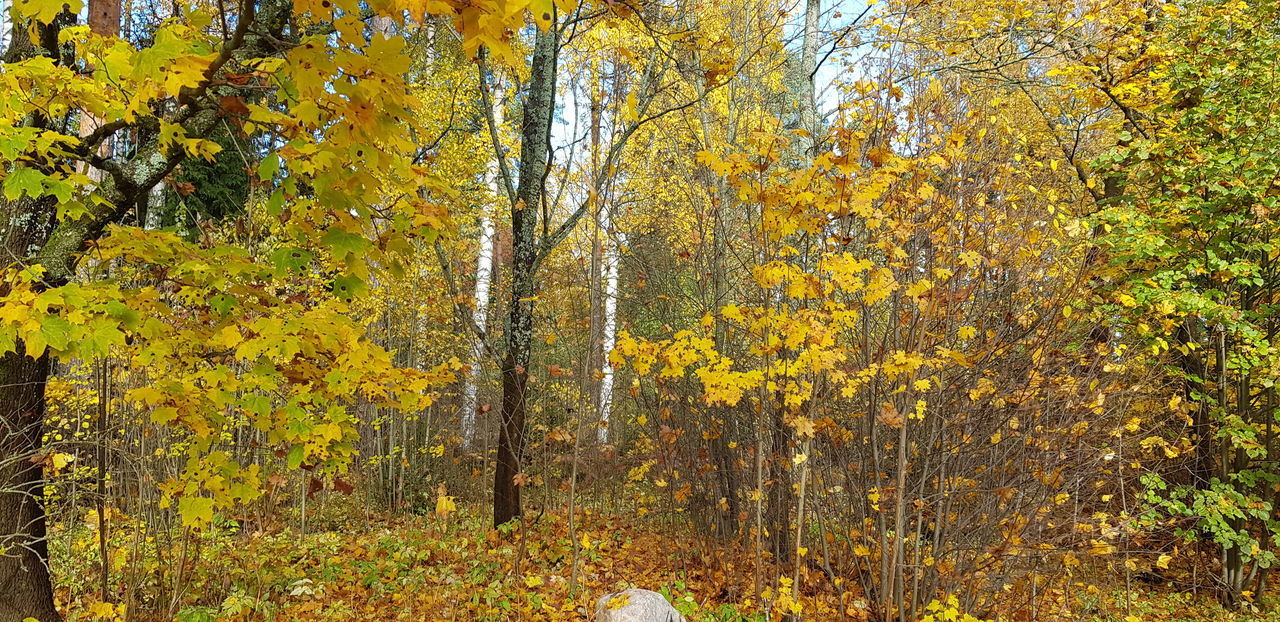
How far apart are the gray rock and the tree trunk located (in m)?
1.46

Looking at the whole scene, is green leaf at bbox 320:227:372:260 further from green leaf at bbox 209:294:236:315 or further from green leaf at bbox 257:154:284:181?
green leaf at bbox 209:294:236:315

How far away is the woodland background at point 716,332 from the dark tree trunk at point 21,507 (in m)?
0.02

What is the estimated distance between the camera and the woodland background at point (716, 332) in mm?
2641

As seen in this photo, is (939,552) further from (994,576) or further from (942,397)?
(942,397)

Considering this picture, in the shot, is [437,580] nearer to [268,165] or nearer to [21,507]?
[21,507]

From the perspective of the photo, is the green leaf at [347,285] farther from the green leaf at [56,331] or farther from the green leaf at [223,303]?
the green leaf at [56,331]

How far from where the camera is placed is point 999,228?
13.6ft

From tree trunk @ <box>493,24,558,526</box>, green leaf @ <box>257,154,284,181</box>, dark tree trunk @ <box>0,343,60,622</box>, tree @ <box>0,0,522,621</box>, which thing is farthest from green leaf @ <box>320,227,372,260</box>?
tree trunk @ <box>493,24,558,526</box>

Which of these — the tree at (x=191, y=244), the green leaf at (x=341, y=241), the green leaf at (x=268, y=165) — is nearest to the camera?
the tree at (x=191, y=244)

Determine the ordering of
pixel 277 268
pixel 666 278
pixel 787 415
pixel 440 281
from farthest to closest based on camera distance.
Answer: pixel 440 281, pixel 666 278, pixel 787 415, pixel 277 268

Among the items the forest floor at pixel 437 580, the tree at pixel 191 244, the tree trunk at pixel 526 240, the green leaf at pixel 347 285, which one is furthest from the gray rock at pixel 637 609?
the green leaf at pixel 347 285

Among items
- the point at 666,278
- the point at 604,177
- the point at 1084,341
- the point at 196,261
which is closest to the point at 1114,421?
the point at 1084,341

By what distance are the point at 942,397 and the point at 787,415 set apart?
103cm

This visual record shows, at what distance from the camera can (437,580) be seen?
4777mm
